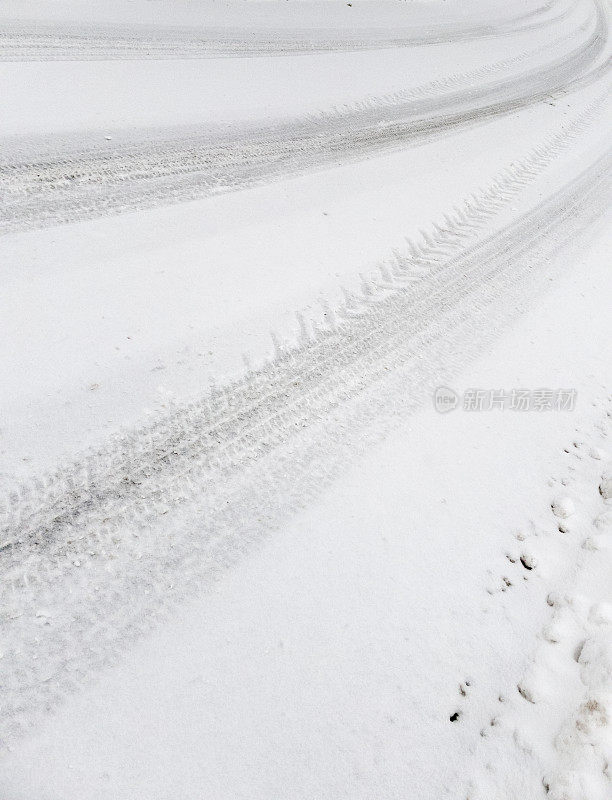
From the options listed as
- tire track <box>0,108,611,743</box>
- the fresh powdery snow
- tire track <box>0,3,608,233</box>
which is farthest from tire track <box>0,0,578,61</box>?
tire track <box>0,108,611,743</box>

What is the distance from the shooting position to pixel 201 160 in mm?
4391

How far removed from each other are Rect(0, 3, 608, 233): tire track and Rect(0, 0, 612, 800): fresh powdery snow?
31mm

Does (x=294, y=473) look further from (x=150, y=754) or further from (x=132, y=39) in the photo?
(x=132, y=39)

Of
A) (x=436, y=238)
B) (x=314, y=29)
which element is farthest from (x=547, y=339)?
(x=314, y=29)

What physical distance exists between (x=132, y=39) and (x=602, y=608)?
22.8 feet

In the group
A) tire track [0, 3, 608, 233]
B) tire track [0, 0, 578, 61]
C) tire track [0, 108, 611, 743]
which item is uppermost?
tire track [0, 0, 578, 61]

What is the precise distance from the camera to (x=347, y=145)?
521 centimetres

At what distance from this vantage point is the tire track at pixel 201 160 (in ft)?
11.8

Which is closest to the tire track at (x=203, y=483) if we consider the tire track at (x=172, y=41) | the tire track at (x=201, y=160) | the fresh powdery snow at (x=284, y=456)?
the fresh powdery snow at (x=284, y=456)

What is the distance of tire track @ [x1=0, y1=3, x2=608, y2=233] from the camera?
3.60 meters

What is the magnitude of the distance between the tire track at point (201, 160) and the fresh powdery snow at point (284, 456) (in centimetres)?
3

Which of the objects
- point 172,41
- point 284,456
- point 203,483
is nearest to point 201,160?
point 172,41

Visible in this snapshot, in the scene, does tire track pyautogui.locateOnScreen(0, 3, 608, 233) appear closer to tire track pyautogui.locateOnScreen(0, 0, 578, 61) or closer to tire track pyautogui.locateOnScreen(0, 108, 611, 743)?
tire track pyautogui.locateOnScreen(0, 0, 578, 61)

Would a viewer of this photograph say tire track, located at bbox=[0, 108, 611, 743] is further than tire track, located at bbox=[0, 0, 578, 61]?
No
